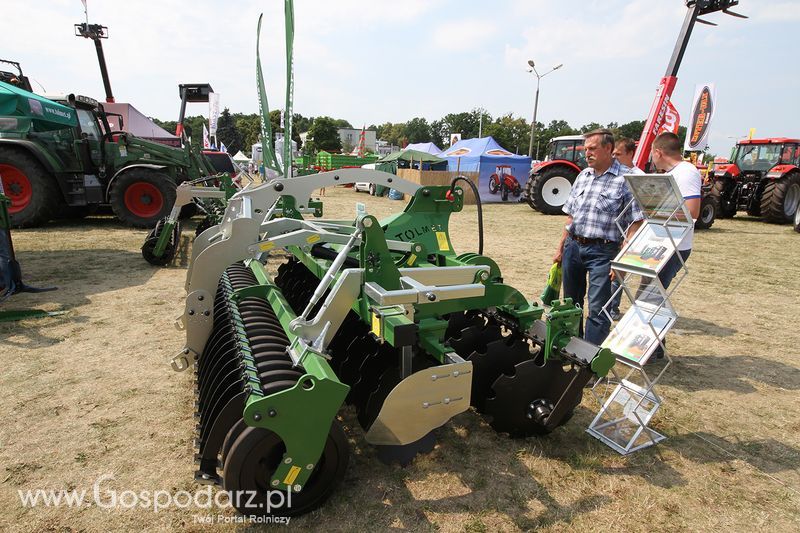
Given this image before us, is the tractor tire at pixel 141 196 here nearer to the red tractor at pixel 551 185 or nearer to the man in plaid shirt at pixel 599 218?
the man in plaid shirt at pixel 599 218

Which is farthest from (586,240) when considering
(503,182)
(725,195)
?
(503,182)

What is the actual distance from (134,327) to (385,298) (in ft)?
11.3

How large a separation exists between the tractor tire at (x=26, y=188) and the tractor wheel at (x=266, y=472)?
30.7 ft

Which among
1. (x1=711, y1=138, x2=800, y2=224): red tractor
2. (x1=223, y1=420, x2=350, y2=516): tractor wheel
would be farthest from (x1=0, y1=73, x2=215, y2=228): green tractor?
(x1=711, y1=138, x2=800, y2=224): red tractor

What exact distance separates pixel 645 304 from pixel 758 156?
14.9m

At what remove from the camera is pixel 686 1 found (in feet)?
17.8

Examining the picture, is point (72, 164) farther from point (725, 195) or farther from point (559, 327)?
point (725, 195)

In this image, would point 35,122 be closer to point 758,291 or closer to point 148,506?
point 148,506

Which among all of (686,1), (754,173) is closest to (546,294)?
(686,1)

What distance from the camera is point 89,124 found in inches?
384

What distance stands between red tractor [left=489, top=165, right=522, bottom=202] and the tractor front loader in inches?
648

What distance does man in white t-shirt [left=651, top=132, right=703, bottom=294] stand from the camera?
140 inches

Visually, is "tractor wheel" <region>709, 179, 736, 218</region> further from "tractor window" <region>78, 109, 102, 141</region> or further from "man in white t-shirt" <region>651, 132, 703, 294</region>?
"tractor window" <region>78, 109, 102, 141</region>

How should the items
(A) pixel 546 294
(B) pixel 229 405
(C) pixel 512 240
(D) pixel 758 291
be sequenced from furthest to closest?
1. (C) pixel 512 240
2. (D) pixel 758 291
3. (A) pixel 546 294
4. (B) pixel 229 405
